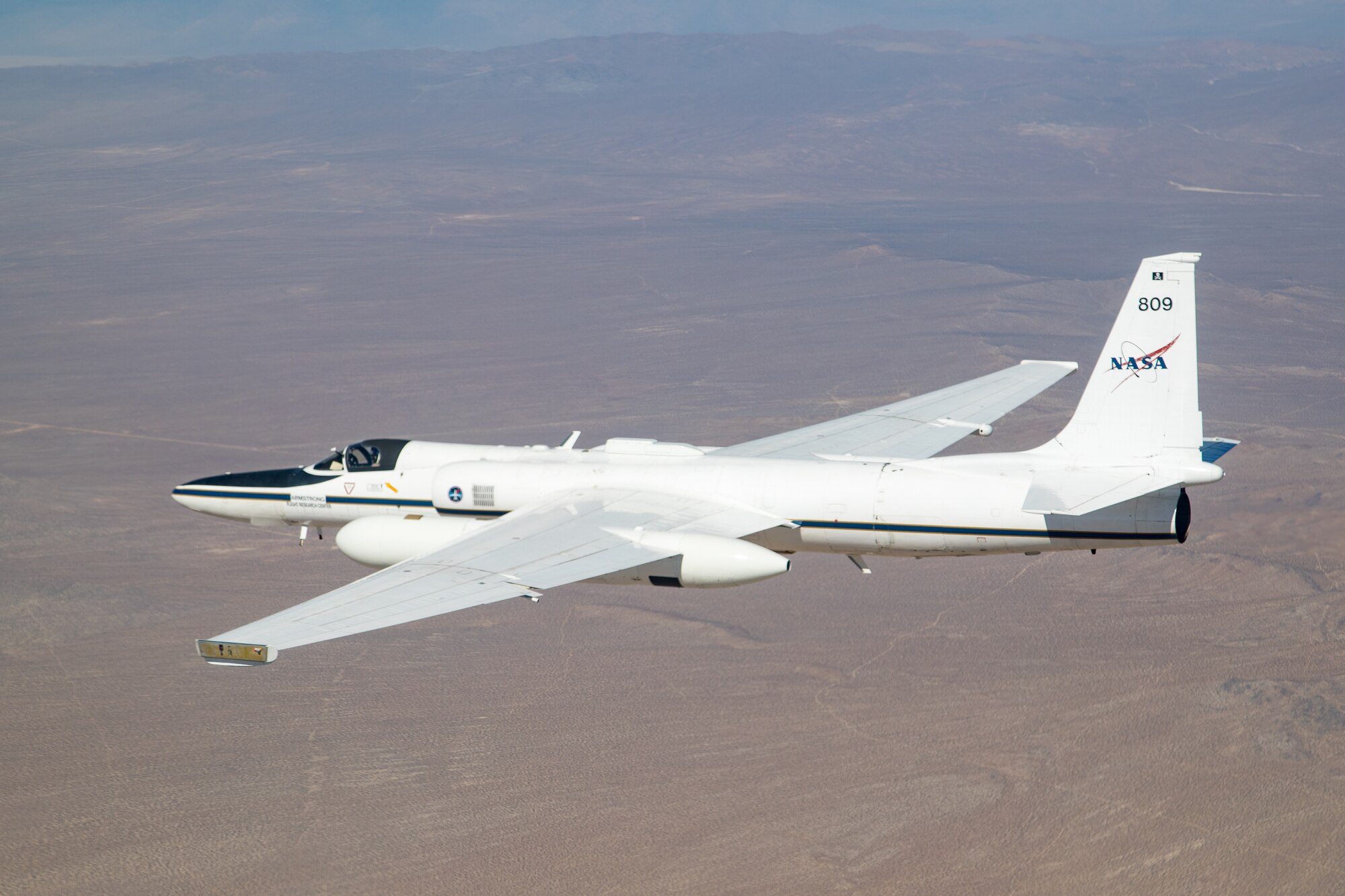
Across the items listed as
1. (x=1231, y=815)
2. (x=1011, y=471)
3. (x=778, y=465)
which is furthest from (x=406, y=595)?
(x=1231, y=815)

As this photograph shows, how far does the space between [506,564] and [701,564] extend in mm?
4781

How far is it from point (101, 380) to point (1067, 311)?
4863 inches

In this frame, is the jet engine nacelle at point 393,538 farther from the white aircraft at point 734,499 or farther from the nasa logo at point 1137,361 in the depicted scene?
the nasa logo at point 1137,361

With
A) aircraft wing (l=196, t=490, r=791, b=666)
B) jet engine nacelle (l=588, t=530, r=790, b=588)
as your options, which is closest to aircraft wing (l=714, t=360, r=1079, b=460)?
aircraft wing (l=196, t=490, r=791, b=666)

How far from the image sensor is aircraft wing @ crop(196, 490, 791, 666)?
30531 mm

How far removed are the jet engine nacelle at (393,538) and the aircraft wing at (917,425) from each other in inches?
331

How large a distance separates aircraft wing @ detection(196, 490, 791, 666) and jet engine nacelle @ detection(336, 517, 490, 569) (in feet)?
3.53

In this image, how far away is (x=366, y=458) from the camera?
42469 mm

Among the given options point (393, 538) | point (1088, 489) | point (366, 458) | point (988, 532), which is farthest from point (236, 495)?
point (1088, 489)

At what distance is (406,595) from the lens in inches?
1316

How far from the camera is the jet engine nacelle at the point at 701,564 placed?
116ft

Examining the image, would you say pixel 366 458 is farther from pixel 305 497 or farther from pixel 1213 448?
pixel 1213 448

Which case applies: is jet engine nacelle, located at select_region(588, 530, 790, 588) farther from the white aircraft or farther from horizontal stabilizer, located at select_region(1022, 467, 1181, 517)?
horizontal stabilizer, located at select_region(1022, 467, 1181, 517)

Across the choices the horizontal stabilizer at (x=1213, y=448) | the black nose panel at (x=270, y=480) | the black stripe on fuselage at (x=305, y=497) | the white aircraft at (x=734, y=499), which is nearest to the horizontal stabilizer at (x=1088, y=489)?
the white aircraft at (x=734, y=499)
